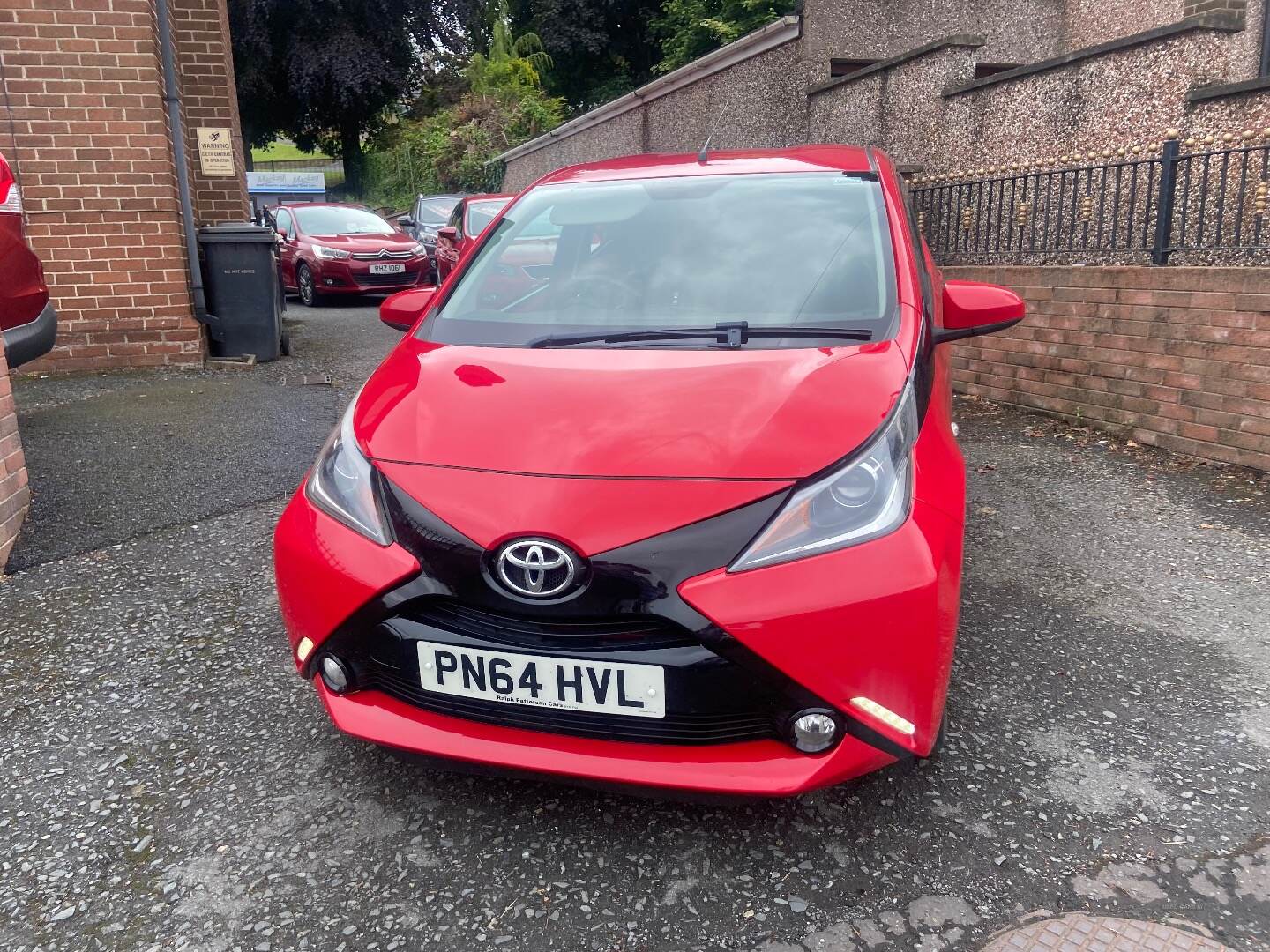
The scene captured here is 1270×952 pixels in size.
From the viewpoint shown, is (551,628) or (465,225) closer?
(551,628)

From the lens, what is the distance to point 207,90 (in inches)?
371

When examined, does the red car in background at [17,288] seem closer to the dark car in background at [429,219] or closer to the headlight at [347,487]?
the headlight at [347,487]

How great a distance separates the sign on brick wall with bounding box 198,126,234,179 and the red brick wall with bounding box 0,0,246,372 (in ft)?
4.95

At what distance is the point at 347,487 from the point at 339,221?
508 inches

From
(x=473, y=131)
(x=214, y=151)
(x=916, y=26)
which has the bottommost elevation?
(x=214, y=151)

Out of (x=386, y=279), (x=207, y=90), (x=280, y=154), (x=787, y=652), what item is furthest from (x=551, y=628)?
(x=280, y=154)

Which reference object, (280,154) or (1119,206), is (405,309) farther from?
(280,154)

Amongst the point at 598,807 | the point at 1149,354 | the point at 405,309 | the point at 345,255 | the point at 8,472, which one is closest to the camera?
the point at 598,807

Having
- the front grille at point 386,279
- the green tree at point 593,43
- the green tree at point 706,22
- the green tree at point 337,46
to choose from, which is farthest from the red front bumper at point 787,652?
the green tree at point 593,43

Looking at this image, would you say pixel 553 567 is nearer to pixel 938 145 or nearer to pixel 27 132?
pixel 27 132

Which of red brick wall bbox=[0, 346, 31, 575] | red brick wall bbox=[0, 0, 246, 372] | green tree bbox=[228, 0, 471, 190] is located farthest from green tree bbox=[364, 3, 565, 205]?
red brick wall bbox=[0, 346, 31, 575]

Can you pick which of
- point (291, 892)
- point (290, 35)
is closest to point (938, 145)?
point (291, 892)

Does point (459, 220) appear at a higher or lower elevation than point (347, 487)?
higher

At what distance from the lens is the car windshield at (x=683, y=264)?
2842mm
